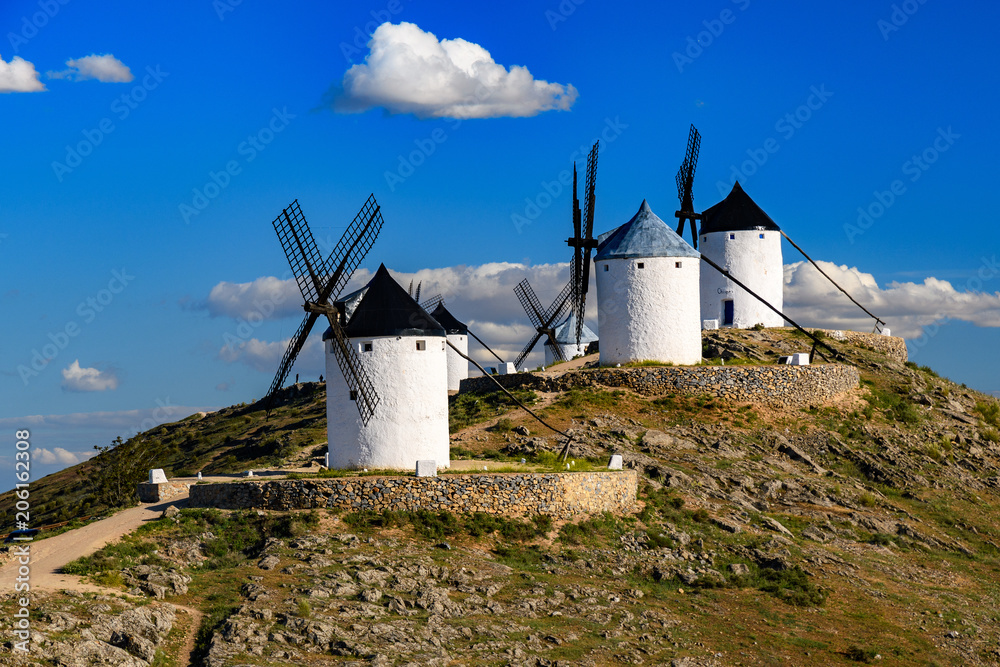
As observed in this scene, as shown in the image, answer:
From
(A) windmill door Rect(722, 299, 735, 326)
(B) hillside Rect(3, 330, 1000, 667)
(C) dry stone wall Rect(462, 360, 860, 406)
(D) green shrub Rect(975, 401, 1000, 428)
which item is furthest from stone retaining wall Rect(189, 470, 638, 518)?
(D) green shrub Rect(975, 401, 1000, 428)

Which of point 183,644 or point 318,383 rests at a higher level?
point 318,383

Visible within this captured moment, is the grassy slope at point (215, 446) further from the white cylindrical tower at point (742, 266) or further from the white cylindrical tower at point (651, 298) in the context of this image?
the white cylindrical tower at point (742, 266)

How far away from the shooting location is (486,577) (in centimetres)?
2516

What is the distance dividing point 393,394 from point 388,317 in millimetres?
2212

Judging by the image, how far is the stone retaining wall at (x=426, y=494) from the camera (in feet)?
90.7

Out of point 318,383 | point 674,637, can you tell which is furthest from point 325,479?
point 318,383

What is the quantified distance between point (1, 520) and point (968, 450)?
136 ft

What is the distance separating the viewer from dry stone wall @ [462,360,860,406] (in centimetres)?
4069

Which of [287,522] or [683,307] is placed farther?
[683,307]

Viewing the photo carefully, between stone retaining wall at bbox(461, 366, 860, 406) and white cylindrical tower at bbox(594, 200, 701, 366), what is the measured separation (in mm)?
1457

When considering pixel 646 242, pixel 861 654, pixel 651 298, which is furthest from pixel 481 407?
pixel 861 654

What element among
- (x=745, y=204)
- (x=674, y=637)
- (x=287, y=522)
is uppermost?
(x=745, y=204)

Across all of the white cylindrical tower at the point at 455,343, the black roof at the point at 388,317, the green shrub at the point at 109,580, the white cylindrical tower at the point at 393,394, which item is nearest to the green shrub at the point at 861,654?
the white cylindrical tower at the point at 393,394

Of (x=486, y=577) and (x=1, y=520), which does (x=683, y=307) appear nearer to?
(x=486, y=577)
